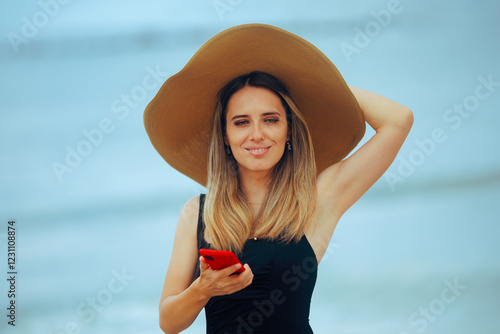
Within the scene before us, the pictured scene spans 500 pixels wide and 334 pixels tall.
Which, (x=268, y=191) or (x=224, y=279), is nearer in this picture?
(x=224, y=279)

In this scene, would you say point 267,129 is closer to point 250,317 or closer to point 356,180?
point 356,180

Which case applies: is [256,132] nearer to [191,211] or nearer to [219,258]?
[191,211]

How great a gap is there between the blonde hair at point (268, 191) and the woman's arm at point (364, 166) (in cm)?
5

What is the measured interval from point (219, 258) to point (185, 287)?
14.8 inches

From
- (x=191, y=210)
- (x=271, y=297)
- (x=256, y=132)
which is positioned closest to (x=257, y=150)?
(x=256, y=132)

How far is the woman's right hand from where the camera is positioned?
1451 mm

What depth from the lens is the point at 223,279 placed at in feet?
4.85

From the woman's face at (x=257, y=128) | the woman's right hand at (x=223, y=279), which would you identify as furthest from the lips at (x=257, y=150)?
the woman's right hand at (x=223, y=279)

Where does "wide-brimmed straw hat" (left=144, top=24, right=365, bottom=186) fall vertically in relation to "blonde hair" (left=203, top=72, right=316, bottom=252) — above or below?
above

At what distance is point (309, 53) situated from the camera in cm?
181

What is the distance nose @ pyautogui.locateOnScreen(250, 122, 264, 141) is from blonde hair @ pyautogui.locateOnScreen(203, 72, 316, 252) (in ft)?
0.45

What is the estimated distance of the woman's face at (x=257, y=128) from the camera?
175 centimetres

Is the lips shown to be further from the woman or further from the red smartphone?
the red smartphone

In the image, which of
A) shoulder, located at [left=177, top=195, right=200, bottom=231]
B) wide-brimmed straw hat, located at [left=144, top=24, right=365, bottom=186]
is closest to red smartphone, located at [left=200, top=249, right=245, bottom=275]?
shoulder, located at [left=177, top=195, right=200, bottom=231]
